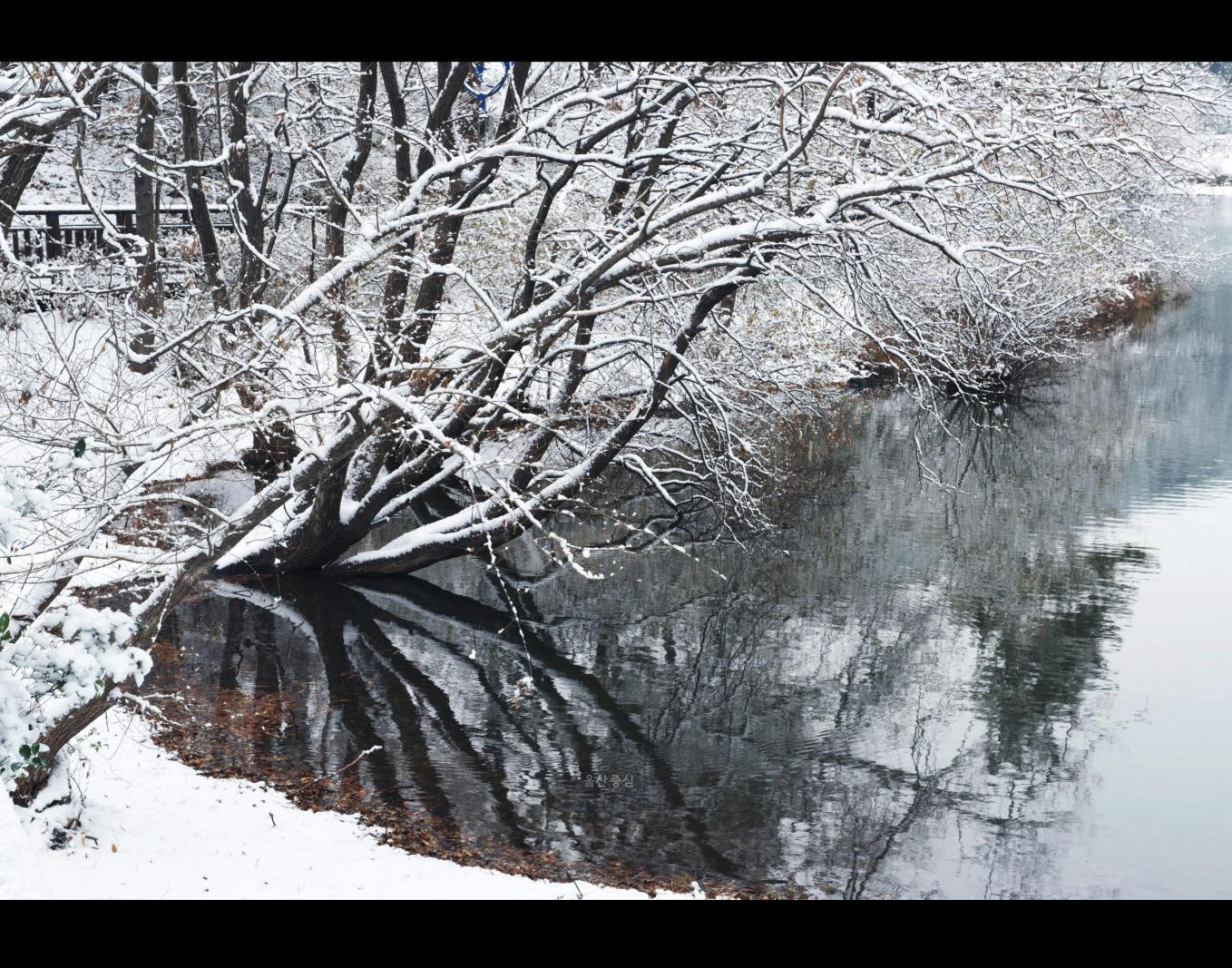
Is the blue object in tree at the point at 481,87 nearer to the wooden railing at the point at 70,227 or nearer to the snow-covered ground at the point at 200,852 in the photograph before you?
the wooden railing at the point at 70,227

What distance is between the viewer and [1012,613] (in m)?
12.2

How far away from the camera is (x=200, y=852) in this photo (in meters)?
6.88

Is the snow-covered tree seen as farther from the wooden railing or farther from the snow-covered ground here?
the wooden railing

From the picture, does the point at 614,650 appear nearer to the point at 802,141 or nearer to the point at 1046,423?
the point at 802,141

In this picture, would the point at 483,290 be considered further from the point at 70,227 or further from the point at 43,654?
the point at 70,227

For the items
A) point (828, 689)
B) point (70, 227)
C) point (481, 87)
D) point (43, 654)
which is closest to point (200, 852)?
point (43, 654)

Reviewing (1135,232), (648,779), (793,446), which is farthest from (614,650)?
(1135,232)

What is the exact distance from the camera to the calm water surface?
25.7 feet

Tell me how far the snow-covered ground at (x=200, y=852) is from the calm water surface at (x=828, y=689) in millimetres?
727

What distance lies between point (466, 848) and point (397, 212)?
15.1ft

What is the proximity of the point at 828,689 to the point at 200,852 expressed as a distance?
18.6ft

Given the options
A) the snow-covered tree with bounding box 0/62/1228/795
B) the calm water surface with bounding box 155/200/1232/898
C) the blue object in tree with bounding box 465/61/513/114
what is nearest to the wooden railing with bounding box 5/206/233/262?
the snow-covered tree with bounding box 0/62/1228/795

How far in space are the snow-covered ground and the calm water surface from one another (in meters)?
0.73

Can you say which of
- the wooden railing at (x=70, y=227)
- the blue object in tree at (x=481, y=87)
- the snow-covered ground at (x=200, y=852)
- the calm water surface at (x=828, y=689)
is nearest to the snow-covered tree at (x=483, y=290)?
the blue object in tree at (x=481, y=87)
